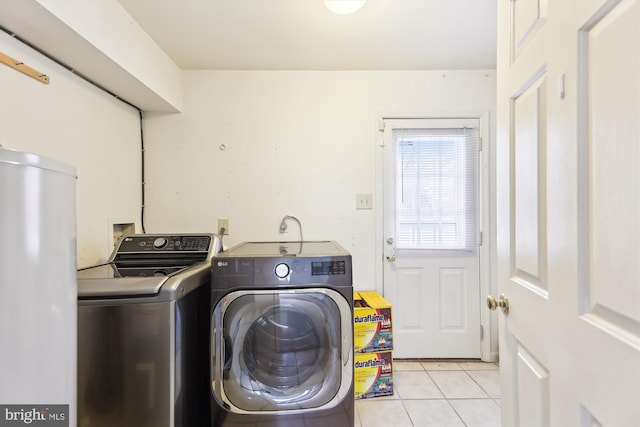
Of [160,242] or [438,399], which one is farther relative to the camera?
[438,399]

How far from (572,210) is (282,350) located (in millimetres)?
1191

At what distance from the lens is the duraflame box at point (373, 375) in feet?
6.32

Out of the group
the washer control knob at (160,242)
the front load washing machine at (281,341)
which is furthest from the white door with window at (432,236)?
the washer control knob at (160,242)

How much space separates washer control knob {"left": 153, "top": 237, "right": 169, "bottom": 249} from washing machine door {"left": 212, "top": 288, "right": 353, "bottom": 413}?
700mm

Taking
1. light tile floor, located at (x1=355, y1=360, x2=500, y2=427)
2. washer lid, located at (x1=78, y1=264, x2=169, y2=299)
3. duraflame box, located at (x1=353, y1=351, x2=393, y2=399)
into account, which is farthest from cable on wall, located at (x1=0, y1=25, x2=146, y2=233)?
light tile floor, located at (x1=355, y1=360, x2=500, y2=427)

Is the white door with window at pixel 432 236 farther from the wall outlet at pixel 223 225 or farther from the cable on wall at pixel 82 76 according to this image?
the cable on wall at pixel 82 76

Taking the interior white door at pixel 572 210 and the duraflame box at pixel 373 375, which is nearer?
the interior white door at pixel 572 210

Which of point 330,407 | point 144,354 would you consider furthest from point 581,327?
point 144,354

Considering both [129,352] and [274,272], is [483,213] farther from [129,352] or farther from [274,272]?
[129,352]

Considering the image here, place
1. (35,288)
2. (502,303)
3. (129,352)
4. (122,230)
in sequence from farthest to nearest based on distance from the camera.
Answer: (122,230) < (129,352) < (502,303) < (35,288)

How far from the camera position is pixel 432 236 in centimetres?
236

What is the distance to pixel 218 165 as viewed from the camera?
236 centimetres

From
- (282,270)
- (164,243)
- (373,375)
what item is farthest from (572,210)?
(164,243)

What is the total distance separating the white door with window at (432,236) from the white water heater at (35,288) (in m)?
2.04
